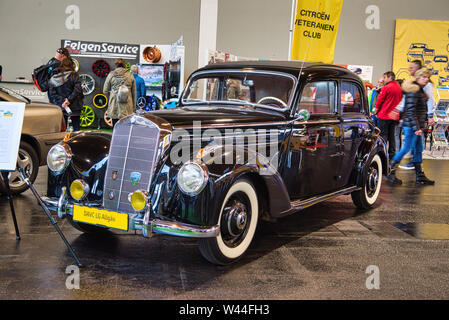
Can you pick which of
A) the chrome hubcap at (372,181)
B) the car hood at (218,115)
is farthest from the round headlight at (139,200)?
the chrome hubcap at (372,181)

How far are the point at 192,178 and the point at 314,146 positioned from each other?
1.68 meters

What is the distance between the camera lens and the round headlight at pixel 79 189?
341 cm

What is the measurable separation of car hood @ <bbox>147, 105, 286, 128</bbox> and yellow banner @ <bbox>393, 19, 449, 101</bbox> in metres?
13.5

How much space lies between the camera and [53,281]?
301cm

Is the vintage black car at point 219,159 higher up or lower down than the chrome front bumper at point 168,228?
higher up

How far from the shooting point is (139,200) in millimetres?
3121

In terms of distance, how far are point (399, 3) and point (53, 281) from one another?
16.3 meters

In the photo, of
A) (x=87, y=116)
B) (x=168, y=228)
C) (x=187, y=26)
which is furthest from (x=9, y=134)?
(x=187, y=26)

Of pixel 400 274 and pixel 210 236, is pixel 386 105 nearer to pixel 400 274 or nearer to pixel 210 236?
pixel 400 274

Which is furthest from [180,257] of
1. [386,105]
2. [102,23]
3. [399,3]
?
[399,3]

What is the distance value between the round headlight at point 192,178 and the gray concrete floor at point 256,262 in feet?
2.20

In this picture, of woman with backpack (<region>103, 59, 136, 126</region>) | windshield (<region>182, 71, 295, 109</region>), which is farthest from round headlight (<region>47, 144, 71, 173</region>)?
woman with backpack (<region>103, 59, 136, 126</region>)

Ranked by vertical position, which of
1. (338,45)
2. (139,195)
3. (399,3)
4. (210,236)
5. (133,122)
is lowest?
(210,236)

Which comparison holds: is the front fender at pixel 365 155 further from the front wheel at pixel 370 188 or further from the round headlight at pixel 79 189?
the round headlight at pixel 79 189
